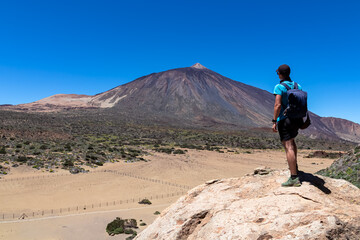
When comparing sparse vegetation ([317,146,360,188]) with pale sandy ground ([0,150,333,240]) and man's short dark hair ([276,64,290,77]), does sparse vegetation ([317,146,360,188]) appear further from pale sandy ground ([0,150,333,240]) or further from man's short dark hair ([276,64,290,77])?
pale sandy ground ([0,150,333,240])

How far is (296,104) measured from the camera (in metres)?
5.34

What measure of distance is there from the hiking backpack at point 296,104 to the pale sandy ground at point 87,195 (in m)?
19.7

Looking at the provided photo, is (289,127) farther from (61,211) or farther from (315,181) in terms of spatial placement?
(61,211)

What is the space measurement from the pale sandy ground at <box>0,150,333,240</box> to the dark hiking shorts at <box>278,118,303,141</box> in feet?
63.1

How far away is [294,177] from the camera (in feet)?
18.0

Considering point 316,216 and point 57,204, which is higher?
point 316,216

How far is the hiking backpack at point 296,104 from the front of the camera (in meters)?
5.33

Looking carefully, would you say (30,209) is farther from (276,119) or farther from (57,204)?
(276,119)

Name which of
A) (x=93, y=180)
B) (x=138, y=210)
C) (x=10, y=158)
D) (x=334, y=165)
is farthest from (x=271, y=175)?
Answer: (x=10, y=158)

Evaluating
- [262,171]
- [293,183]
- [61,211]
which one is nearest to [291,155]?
[293,183]

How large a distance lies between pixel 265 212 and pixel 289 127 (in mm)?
1777

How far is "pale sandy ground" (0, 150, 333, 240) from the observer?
889 inches

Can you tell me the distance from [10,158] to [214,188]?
44232 millimetres

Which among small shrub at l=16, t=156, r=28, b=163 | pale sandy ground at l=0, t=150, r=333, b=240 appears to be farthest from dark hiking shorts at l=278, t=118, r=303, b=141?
small shrub at l=16, t=156, r=28, b=163
